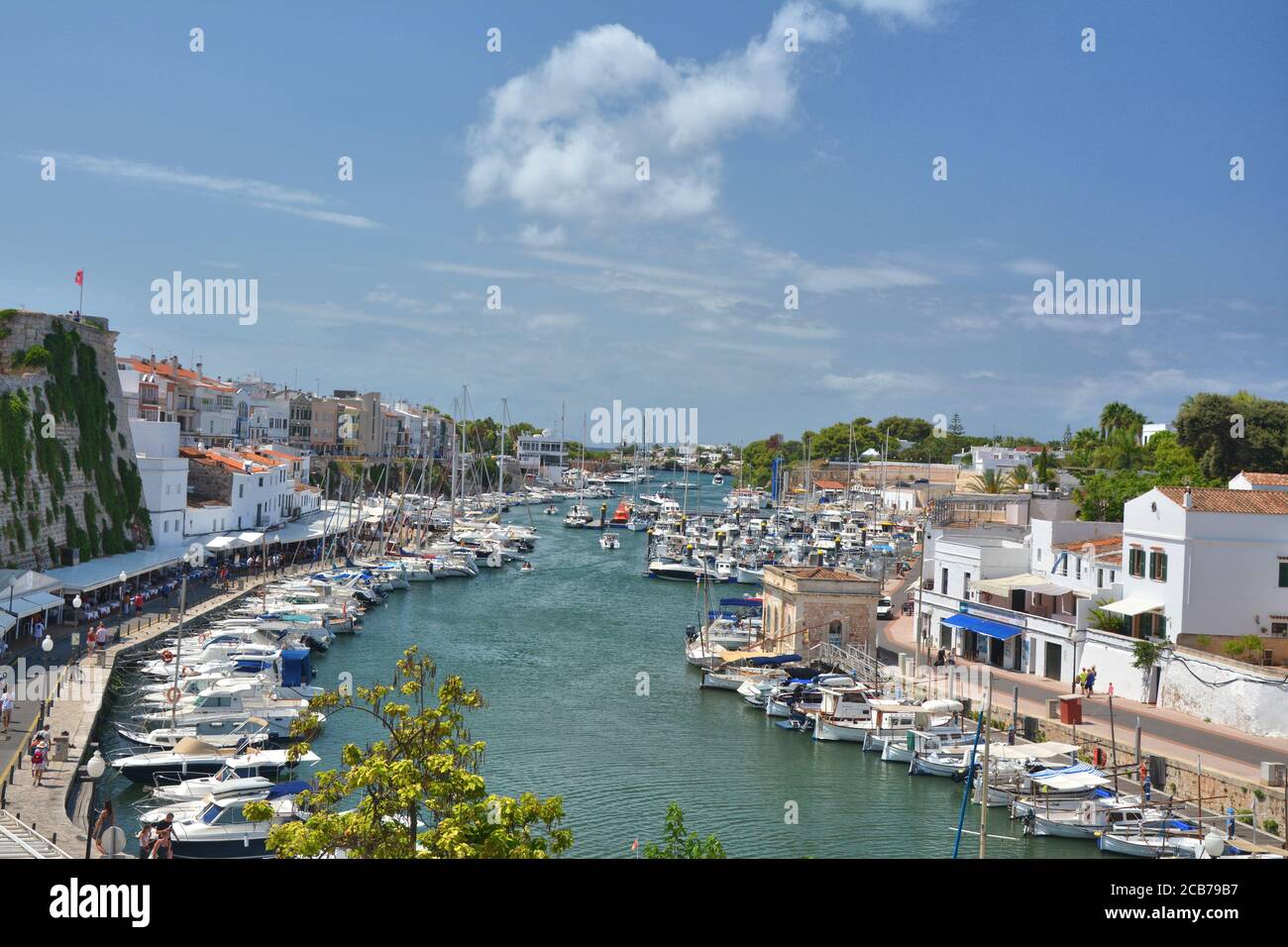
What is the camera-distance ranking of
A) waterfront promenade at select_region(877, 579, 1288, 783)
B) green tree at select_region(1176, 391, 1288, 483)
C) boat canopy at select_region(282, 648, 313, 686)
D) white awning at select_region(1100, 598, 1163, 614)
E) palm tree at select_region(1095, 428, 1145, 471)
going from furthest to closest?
palm tree at select_region(1095, 428, 1145, 471)
green tree at select_region(1176, 391, 1288, 483)
boat canopy at select_region(282, 648, 313, 686)
white awning at select_region(1100, 598, 1163, 614)
waterfront promenade at select_region(877, 579, 1288, 783)

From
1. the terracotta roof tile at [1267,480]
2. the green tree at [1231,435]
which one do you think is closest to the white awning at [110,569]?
the terracotta roof tile at [1267,480]

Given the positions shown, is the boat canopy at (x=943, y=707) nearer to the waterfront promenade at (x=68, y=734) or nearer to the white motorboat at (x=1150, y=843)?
the white motorboat at (x=1150, y=843)

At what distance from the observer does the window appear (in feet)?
91.3

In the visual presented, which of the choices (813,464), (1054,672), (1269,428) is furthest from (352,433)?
(1054,672)

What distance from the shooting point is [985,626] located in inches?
1303

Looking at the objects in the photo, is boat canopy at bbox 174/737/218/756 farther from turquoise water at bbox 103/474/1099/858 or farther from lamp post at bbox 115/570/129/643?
lamp post at bbox 115/570/129/643

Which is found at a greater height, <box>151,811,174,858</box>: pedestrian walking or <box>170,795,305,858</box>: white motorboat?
<box>151,811,174,858</box>: pedestrian walking

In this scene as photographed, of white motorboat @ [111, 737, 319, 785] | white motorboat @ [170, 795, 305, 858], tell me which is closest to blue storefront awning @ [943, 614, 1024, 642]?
white motorboat @ [111, 737, 319, 785]

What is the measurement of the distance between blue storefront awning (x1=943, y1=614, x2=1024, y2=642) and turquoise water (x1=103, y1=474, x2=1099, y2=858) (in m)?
6.58

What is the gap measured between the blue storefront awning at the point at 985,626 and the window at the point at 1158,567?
4781 millimetres

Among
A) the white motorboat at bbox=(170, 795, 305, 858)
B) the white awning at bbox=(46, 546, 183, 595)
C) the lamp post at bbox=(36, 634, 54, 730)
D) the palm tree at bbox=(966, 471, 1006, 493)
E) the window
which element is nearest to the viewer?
the white motorboat at bbox=(170, 795, 305, 858)

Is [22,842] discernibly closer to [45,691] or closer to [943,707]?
[45,691]

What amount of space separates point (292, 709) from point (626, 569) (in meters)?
43.9

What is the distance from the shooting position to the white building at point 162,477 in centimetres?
4953
